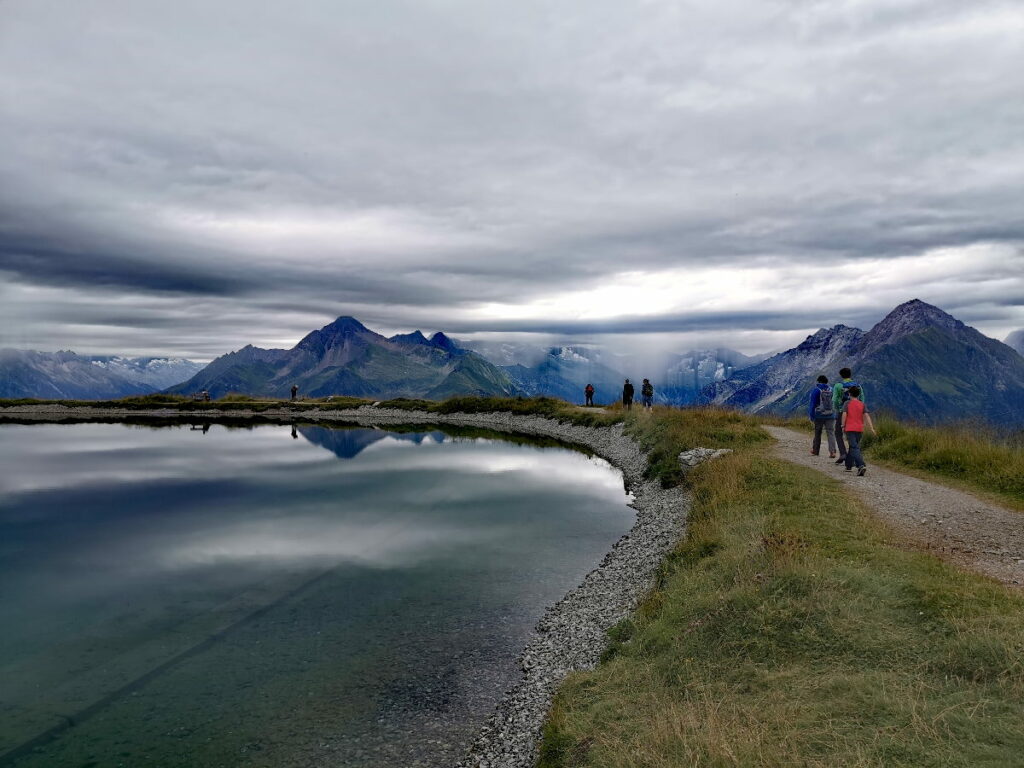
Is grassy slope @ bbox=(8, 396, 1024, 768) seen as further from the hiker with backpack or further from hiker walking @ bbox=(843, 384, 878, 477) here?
the hiker with backpack

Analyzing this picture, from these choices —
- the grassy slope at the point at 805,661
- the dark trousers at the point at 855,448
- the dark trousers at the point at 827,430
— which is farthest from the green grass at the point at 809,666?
the dark trousers at the point at 827,430

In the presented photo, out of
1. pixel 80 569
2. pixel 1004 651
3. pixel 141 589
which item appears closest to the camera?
pixel 1004 651

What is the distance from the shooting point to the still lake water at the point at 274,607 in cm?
1526

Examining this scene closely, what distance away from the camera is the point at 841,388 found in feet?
96.1

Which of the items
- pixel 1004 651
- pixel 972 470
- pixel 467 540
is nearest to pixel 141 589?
pixel 467 540

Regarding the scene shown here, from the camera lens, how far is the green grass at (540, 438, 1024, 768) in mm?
8875

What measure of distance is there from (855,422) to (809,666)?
1803cm

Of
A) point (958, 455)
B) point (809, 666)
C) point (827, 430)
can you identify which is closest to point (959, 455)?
point (958, 455)

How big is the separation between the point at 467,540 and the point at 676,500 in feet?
42.8

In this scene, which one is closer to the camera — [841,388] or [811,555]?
[811,555]

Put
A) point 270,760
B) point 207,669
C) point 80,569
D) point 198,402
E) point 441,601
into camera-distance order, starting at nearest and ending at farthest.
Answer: point 270,760, point 207,669, point 441,601, point 80,569, point 198,402

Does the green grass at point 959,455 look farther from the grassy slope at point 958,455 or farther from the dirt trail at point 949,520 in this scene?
the dirt trail at point 949,520

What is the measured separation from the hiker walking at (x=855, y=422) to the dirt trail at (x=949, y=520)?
859mm

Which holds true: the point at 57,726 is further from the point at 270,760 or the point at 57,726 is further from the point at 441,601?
the point at 441,601
